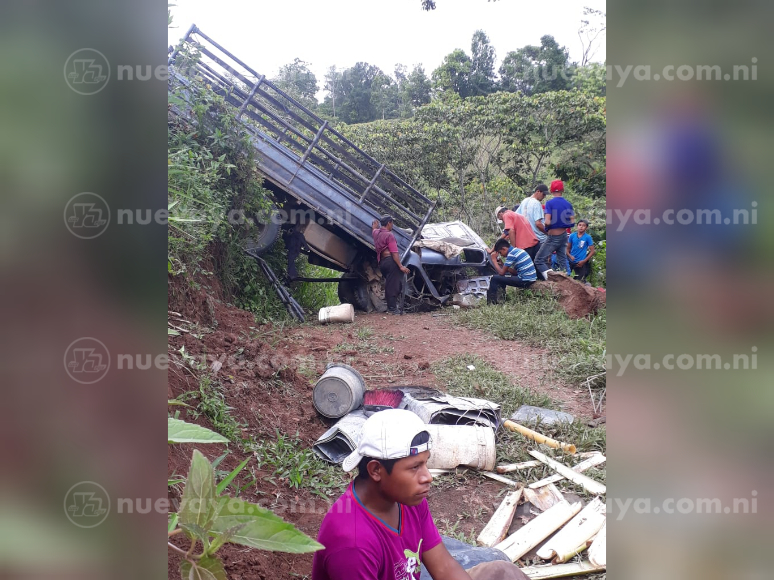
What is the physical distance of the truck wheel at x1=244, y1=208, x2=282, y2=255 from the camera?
29.3 ft

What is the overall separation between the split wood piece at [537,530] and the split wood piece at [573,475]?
9.4 inches

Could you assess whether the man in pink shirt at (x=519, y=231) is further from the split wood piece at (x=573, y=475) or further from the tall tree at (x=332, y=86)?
the tall tree at (x=332, y=86)

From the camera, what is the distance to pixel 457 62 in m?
20.4

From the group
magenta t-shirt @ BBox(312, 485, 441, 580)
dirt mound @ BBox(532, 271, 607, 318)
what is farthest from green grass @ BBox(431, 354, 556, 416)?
magenta t-shirt @ BBox(312, 485, 441, 580)

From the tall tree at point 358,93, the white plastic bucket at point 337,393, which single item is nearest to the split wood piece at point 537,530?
the white plastic bucket at point 337,393

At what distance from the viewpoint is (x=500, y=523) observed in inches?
149

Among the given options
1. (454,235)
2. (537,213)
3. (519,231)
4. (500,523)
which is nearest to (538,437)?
(500,523)

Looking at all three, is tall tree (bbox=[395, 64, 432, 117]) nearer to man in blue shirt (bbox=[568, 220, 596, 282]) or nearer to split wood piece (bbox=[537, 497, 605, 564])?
man in blue shirt (bbox=[568, 220, 596, 282])

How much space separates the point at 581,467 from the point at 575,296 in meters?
5.17

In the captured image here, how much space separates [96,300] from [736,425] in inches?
31.6

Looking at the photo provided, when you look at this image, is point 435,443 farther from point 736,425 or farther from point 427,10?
point 736,425

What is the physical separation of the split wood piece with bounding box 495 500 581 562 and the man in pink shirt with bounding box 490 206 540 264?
734 cm

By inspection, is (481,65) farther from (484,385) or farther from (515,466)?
(515,466)

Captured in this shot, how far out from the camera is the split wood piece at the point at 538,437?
184 inches
